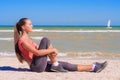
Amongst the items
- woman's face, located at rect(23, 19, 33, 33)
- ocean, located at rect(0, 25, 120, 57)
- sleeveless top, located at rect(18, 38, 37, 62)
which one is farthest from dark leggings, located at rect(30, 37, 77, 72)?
ocean, located at rect(0, 25, 120, 57)

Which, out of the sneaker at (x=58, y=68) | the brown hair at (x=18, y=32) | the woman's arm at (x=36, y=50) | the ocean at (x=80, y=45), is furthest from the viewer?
the ocean at (x=80, y=45)

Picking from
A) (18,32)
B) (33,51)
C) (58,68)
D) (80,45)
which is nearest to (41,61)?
(33,51)

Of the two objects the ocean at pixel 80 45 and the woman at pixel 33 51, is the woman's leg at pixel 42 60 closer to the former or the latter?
the woman at pixel 33 51

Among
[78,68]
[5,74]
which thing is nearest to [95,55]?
A: [78,68]

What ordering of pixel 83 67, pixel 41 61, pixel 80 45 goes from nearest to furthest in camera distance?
pixel 41 61 < pixel 83 67 < pixel 80 45

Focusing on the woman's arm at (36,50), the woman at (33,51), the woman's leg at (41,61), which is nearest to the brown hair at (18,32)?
the woman at (33,51)

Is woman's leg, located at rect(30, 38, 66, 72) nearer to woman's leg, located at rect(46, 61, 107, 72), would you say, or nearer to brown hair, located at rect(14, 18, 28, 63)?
woman's leg, located at rect(46, 61, 107, 72)

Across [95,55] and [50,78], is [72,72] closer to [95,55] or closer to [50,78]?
[50,78]

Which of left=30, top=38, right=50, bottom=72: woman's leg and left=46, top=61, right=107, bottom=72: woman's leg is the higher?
left=30, top=38, right=50, bottom=72: woman's leg

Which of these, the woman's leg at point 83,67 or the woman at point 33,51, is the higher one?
the woman at point 33,51

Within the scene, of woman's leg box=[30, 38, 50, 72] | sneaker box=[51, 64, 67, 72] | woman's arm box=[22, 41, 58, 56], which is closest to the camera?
woman's arm box=[22, 41, 58, 56]

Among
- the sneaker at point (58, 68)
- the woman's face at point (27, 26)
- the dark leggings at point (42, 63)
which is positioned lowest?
the sneaker at point (58, 68)

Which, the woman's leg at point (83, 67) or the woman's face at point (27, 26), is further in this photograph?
the woman's leg at point (83, 67)

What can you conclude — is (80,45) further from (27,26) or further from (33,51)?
(33,51)
